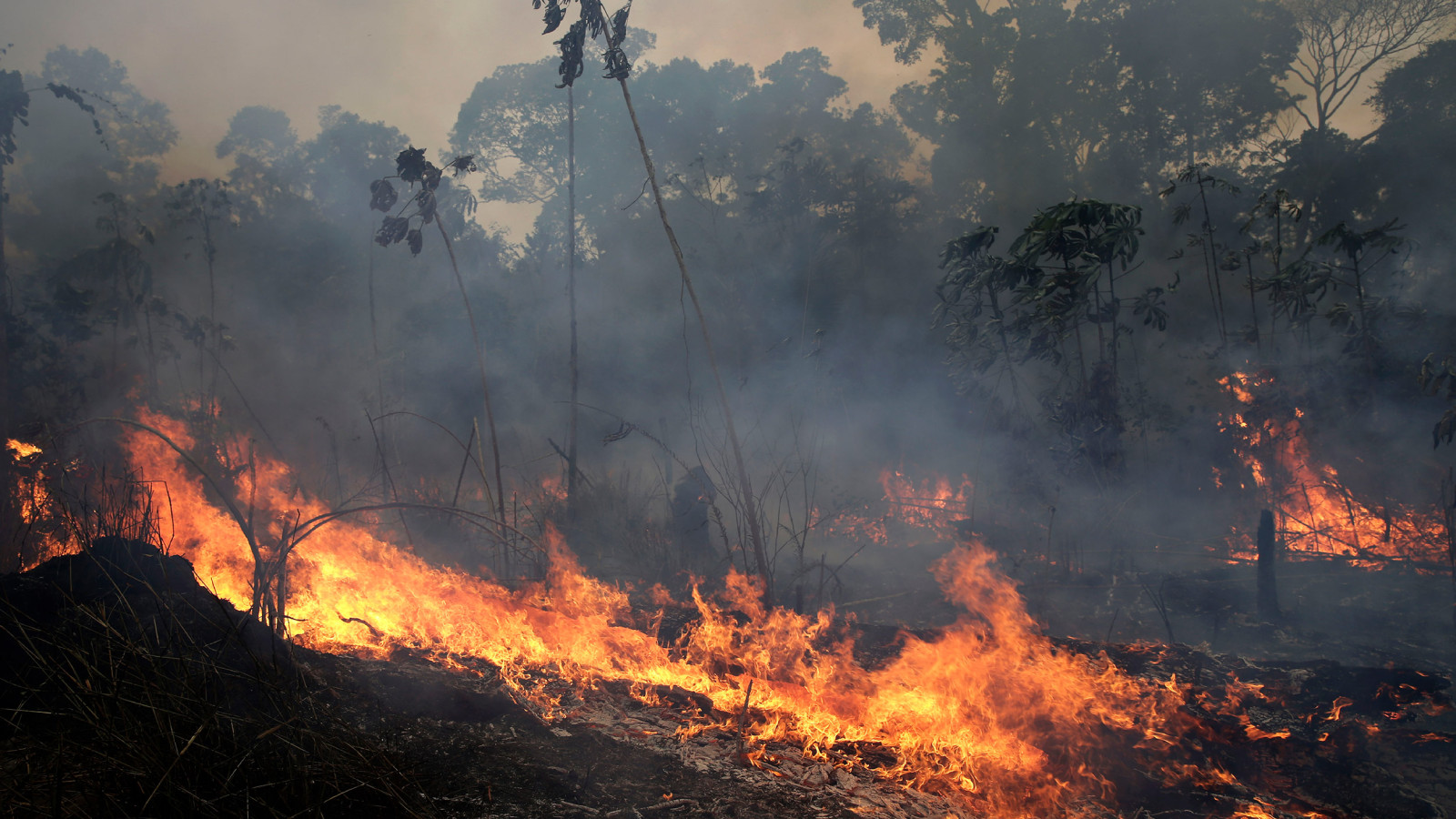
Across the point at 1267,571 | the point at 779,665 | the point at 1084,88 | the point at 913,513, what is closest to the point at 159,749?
the point at 779,665

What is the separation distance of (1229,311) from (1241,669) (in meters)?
7.79

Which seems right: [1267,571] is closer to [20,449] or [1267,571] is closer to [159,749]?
[159,749]

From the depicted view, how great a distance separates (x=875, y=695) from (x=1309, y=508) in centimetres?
661

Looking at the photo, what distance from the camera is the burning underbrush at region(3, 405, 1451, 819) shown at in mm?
2998

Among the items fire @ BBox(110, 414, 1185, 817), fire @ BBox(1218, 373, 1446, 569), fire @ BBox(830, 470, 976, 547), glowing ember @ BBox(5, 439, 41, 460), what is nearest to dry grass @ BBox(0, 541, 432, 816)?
fire @ BBox(110, 414, 1185, 817)

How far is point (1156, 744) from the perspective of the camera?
3.24m

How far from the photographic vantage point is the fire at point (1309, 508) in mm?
6410

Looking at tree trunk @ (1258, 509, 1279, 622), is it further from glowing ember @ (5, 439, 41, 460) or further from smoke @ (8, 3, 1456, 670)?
glowing ember @ (5, 439, 41, 460)

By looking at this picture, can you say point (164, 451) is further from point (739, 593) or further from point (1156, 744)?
point (1156, 744)

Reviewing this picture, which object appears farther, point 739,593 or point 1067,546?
point 1067,546

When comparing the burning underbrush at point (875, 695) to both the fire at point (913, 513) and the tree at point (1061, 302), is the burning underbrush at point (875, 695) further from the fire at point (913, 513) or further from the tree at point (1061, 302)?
the fire at point (913, 513)

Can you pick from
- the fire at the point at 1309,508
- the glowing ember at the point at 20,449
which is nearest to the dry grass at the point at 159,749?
the glowing ember at the point at 20,449

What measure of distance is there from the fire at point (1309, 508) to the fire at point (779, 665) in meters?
3.14

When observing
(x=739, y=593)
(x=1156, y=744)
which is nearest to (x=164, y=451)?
(x=739, y=593)
